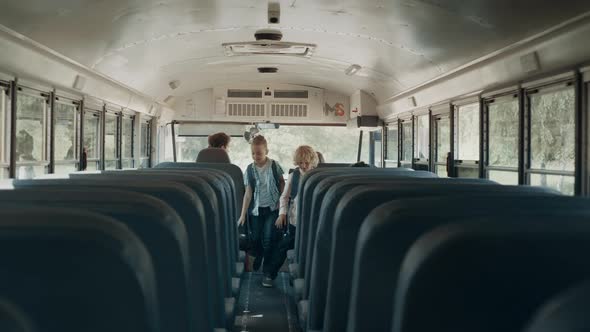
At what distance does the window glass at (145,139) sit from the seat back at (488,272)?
32.3ft

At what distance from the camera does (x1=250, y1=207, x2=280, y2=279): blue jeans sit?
6.25 metres

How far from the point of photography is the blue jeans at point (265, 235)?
6254 millimetres

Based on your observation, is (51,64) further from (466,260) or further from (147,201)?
(466,260)

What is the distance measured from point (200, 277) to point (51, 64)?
420cm

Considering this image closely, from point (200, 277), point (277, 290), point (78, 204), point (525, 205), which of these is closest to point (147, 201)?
point (78, 204)

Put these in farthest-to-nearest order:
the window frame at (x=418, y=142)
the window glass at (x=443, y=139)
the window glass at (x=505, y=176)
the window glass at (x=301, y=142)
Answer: the window glass at (x=301, y=142) < the window frame at (x=418, y=142) < the window glass at (x=443, y=139) < the window glass at (x=505, y=176)

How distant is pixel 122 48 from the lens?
22.4 ft

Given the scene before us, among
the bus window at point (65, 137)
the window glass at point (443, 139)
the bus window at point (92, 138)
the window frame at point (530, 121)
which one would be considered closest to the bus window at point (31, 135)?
the bus window at point (65, 137)

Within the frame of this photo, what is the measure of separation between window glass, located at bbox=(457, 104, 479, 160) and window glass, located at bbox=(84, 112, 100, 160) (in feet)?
14.6

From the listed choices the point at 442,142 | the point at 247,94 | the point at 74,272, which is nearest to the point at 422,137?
the point at 442,142

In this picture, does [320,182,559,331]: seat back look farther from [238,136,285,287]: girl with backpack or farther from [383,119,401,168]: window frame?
[383,119,401,168]: window frame

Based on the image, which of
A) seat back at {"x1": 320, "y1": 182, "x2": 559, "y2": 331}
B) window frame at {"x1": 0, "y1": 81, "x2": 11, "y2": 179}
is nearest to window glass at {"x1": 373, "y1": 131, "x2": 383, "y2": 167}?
window frame at {"x1": 0, "y1": 81, "x2": 11, "y2": 179}

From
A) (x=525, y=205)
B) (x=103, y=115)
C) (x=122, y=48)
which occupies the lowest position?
(x=525, y=205)

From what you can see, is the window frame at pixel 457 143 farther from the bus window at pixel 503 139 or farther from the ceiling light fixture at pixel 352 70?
the ceiling light fixture at pixel 352 70
